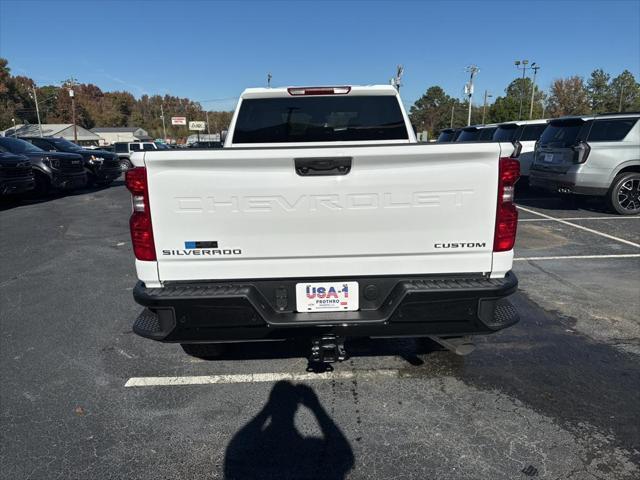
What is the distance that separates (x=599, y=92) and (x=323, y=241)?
3731 inches

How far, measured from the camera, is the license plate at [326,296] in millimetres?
2684

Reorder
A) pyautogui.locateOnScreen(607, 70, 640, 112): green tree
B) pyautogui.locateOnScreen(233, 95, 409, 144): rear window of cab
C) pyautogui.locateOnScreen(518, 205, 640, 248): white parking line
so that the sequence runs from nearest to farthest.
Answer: pyautogui.locateOnScreen(233, 95, 409, 144): rear window of cab < pyautogui.locateOnScreen(518, 205, 640, 248): white parking line < pyautogui.locateOnScreen(607, 70, 640, 112): green tree

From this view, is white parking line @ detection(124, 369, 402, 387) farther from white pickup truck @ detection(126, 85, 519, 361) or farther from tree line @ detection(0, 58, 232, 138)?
tree line @ detection(0, 58, 232, 138)

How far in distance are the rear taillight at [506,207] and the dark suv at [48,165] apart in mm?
14524

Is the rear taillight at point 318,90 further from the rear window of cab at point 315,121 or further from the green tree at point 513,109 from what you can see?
the green tree at point 513,109

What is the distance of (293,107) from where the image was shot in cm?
430

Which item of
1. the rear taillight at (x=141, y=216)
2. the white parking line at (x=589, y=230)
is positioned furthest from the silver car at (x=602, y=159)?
the rear taillight at (x=141, y=216)

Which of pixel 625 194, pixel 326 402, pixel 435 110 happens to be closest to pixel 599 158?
pixel 625 194

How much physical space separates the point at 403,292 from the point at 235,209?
3.60 ft

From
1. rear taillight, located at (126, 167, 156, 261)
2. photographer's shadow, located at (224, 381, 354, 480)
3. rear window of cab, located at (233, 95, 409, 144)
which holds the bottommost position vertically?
photographer's shadow, located at (224, 381, 354, 480)

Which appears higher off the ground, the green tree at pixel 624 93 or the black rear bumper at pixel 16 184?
the green tree at pixel 624 93

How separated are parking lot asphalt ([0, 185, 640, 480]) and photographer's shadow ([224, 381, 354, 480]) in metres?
0.01

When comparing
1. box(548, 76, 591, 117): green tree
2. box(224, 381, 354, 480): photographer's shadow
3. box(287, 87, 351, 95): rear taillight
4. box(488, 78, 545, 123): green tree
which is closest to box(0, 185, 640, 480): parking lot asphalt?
box(224, 381, 354, 480): photographer's shadow

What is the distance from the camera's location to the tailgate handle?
2518mm
